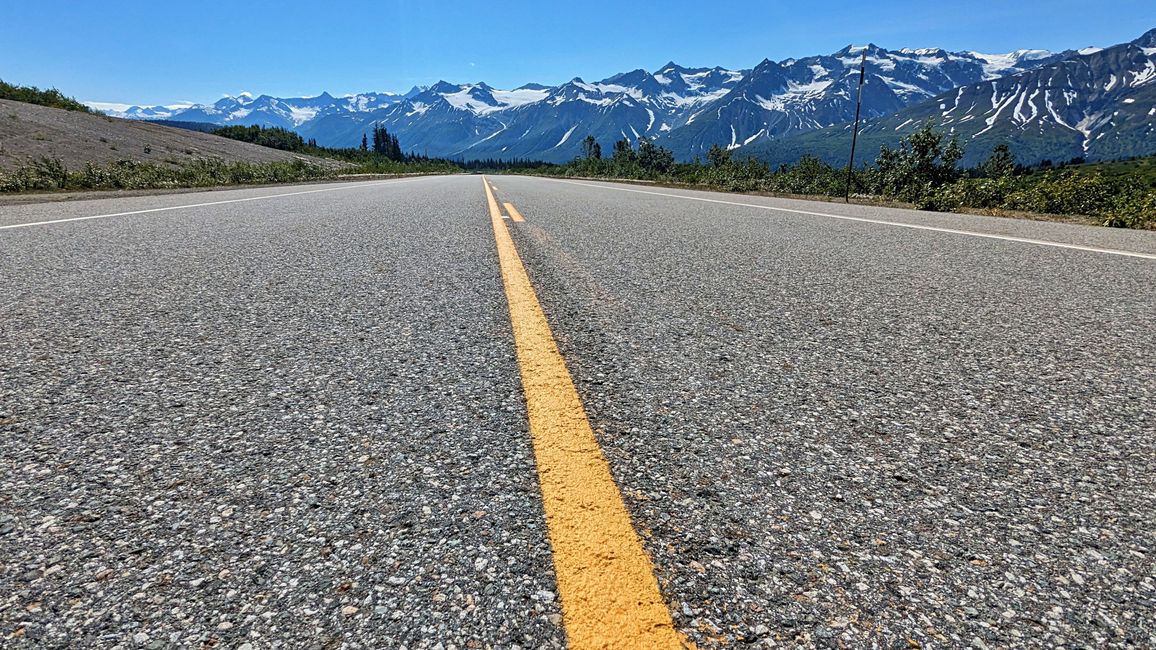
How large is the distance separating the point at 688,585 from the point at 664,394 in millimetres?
821

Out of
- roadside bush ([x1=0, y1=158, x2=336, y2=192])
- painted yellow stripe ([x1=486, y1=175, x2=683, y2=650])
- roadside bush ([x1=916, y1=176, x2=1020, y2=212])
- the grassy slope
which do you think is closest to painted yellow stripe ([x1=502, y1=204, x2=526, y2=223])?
painted yellow stripe ([x1=486, y1=175, x2=683, y2=650])

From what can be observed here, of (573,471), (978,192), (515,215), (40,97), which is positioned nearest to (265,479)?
(573,471)

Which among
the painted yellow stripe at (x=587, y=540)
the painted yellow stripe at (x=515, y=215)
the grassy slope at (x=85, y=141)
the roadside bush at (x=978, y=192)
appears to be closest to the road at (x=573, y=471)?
the painted yellow stripe at (x=587, y=540)

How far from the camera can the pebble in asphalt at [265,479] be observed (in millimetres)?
933

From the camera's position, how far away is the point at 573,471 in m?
1.33

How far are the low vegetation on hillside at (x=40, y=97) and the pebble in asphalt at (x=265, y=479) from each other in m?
48.9

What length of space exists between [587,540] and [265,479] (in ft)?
2.47

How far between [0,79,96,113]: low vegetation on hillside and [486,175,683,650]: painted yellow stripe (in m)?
50.4

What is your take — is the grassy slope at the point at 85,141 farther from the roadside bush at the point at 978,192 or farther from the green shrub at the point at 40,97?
the roadside bush at the point at 978,192

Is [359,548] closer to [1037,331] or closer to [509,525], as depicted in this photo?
[509,525]

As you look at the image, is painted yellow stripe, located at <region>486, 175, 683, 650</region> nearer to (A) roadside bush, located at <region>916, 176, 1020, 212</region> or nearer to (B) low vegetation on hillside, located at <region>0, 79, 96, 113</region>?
(A) roadside bush, located at <region>916, 176, 1020, 212</region>

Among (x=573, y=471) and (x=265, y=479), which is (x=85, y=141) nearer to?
(x=265, y=479)

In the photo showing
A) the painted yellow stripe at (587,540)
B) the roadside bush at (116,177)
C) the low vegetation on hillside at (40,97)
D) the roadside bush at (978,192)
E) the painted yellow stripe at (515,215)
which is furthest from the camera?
the low vegetation on hillside at (40,97)

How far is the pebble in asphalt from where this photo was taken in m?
0.93
